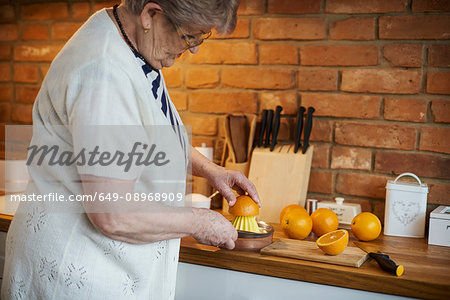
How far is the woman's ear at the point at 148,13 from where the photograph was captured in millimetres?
989

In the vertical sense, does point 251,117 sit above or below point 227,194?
Answer: above

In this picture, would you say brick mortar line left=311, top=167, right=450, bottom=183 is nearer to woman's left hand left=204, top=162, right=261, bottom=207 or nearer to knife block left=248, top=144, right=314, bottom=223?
knife block left=248, top=144, right=314, bottom=223

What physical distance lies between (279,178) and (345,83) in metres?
0.40

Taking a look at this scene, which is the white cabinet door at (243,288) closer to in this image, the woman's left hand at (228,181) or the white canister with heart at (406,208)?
the woman's left hand at (228,181)

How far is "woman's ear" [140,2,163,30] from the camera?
99cm

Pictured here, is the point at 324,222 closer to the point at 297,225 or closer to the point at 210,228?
the point at 297,225

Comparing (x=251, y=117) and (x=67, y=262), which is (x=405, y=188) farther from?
(x=67, y=262)

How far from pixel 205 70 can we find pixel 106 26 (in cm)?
88

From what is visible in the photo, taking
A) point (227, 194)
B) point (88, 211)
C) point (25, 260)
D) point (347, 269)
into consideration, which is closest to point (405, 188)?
point (347, 269)

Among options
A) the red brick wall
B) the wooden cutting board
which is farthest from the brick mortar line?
the wooden cutting board

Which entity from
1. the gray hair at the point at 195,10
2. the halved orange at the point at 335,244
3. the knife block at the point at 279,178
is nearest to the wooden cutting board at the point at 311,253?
the halved orange at the point at 335,244

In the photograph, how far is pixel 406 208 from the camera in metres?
1.50

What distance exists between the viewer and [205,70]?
186cm

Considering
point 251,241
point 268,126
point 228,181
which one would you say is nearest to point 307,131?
point 268,126
